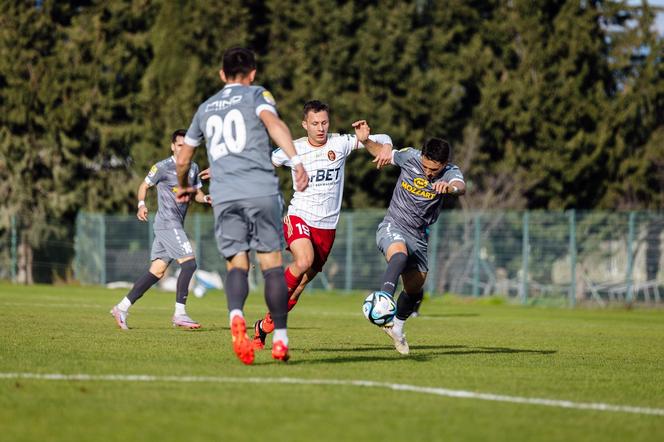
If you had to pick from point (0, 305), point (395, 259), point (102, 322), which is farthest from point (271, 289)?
point (0, 305)

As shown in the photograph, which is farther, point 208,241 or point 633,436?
point 208,241

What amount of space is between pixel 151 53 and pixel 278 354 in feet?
111

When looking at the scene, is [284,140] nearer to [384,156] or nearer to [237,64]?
[237,64]

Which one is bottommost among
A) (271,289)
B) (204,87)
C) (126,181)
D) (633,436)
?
(633,436)

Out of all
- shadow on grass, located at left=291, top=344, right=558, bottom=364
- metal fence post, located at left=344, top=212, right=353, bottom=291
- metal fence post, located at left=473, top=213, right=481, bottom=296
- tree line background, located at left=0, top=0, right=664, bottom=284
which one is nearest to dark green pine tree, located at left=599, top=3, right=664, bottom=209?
tree line background, located at left=0, top=0, right=664, bottom=284

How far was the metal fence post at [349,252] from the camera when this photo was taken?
3288 centimetres

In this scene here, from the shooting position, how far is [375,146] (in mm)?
10883

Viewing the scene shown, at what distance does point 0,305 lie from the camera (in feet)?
59.9

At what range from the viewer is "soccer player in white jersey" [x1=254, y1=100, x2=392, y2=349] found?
11.0 m

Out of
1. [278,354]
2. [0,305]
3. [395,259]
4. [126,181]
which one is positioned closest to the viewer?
[278,354]

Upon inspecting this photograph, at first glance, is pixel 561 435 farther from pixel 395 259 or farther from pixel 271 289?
pixel 395 259

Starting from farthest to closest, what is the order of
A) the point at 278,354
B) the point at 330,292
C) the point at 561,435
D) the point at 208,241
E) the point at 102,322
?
the point at 208,241, the point at 330,292, the point at 102,322, the point at 278,354, the point at 561,435

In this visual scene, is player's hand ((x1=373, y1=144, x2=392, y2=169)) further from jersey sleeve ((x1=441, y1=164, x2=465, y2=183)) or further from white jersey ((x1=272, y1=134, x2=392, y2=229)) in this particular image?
jersey sleeve ((x1=441, y1=164, x2=465, y2=183))

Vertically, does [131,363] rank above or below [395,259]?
below
